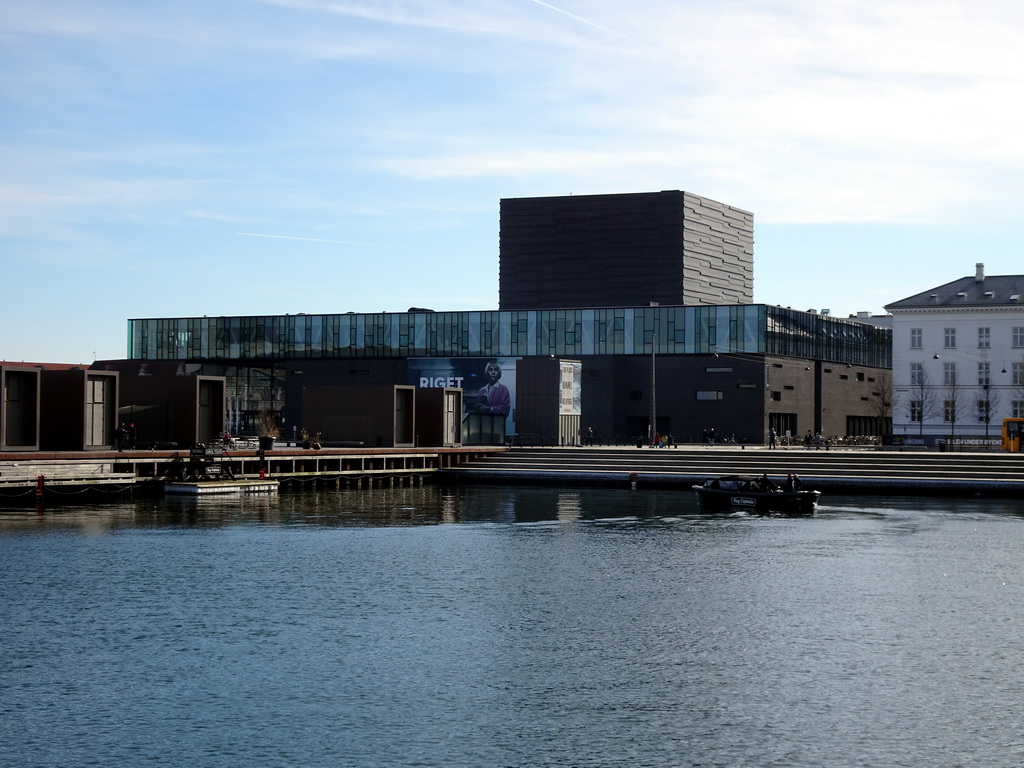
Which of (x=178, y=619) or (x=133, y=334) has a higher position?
(x=133, y=334)

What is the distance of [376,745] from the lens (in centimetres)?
2623

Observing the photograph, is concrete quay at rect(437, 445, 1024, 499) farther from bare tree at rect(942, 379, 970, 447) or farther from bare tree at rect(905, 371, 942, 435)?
bare tree at rect(905, 371, 942, 435)

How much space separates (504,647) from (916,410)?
100m

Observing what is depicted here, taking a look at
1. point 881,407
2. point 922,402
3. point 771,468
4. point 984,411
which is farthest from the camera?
point 881,407

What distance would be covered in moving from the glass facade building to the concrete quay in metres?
26.0

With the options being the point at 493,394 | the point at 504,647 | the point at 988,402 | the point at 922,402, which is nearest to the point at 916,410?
the point at 922,402

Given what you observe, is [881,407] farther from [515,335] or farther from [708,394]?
[515,335]

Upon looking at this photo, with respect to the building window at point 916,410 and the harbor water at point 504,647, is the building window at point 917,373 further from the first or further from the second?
the harbor water at point 504,647

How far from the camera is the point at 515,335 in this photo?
475ft

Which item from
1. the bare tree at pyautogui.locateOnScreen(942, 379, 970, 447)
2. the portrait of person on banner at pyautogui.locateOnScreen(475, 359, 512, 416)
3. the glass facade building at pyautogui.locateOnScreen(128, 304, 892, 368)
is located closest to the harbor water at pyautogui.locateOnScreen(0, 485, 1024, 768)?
the portrait of person on banner at pyautogui.locateOnScreen(475, 359, 512, 416)

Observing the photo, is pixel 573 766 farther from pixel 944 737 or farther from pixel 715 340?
pixel 715 340

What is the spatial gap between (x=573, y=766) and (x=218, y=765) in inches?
267

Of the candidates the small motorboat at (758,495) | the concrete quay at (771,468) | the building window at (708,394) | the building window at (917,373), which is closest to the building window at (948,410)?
the building window at (917,373)

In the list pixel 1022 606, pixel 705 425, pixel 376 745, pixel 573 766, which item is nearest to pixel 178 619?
pixel 376 745
